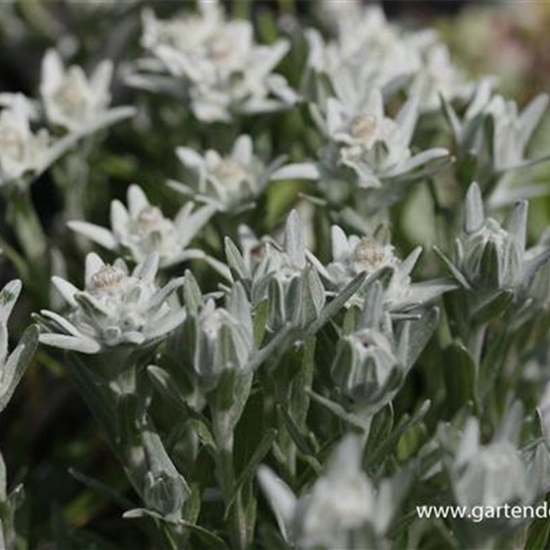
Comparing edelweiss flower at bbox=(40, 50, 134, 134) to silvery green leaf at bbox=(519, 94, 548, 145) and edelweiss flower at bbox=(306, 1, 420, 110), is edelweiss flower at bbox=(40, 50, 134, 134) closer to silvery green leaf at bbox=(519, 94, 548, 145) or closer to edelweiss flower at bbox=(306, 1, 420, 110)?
edelweiss flower at bbox=(306, 1, 420, 110)

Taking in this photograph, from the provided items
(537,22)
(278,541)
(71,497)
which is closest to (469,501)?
(278,541)

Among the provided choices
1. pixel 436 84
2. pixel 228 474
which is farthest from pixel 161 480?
pixel 436 84

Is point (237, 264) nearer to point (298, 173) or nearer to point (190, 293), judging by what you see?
point (190, 293)

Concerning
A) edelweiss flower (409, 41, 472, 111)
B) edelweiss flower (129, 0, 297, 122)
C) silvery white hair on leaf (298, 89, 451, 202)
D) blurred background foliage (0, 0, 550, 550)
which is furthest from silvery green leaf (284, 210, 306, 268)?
edelweiss flower (409, 41, 472, 111)

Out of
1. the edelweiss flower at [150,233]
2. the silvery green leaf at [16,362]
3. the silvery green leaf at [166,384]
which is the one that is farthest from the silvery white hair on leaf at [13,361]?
the edelweiss flower at [150,233]

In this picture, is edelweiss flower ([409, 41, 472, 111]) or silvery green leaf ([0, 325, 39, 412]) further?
edelweiss flower ([409, 41, 472, 111])

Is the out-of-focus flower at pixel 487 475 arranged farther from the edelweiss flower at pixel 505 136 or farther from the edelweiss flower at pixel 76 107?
the edelweiss flower at pixel 76 107

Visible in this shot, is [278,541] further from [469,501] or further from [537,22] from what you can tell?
[537,22]
